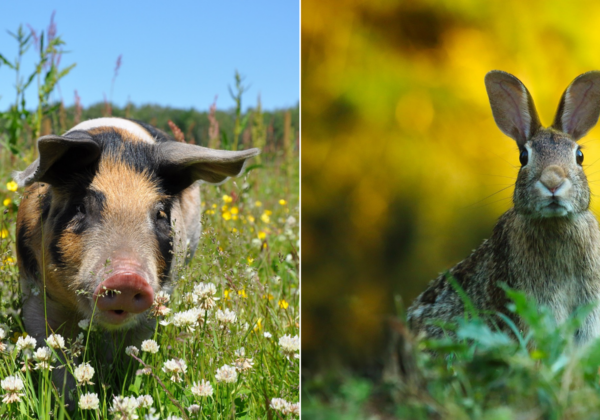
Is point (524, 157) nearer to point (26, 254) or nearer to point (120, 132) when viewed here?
point (120, 132)

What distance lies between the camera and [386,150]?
3336mm

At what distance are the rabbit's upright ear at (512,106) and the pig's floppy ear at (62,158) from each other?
7.33ft

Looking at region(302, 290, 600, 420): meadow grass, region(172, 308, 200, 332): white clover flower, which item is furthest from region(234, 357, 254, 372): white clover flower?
region(302, 290, 600, 420): meadow grass

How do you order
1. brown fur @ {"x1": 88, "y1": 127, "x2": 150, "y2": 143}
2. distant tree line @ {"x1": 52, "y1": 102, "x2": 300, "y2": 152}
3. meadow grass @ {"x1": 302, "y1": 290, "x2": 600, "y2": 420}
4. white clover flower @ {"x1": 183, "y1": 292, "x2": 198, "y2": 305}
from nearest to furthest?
meadow grass @ {"x1": 302, "y1": 290, "x2": 600, "y2": 420}, white clover flower @ {"x1": 183, "y1": 292, "x2": 198, "y2": 305}, brown fur @ {"x1": 88, "y1": 127, "x2": 150, "y2": 143}, distant tree line @ {"x1": 52, "y1": 102, "x2": 300, "y2": 152}

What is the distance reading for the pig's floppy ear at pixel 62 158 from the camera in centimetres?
335

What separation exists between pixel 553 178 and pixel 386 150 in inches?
44.2

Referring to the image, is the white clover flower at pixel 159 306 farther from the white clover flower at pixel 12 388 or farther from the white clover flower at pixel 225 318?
the white clover flower at pixel 12 388

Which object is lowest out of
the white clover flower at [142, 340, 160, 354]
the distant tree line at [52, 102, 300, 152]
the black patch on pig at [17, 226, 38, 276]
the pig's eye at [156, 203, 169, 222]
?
the white clover flower at [142, 340, 160, 354]

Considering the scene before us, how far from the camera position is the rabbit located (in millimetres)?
2389

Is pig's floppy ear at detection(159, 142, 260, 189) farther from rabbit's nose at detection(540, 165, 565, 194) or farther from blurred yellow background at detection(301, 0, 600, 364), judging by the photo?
rabbit's nose at detection(540, 165, 565, 194)

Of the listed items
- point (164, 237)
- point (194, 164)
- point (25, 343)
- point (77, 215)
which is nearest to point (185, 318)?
point (25, 343)

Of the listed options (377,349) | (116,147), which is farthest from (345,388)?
(116,147)

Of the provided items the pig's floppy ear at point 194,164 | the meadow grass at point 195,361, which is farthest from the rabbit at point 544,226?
the pig's floppy ear at point 194,164

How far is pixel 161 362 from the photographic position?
10.9ft
